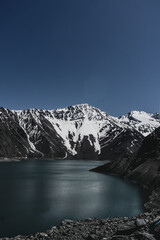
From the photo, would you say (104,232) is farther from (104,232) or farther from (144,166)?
(144,166)

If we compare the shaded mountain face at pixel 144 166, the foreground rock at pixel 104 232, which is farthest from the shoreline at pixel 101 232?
the shaded mountain face at pixel 144 166

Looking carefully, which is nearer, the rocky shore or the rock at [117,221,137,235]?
the rocky shore

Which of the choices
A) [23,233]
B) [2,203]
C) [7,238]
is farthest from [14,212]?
[7,238]

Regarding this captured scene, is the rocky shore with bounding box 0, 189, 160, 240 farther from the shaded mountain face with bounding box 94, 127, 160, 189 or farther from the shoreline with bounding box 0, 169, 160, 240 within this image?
the shaded mountain face with bounding box 94, 127, 160, 189

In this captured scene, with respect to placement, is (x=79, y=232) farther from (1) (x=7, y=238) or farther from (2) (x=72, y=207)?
(2) (x=72, y=207)

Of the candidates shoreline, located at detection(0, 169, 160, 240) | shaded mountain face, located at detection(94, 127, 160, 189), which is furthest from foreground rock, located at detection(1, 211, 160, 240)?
shaded mountain face, located at detection(94, 127, 160, 189)

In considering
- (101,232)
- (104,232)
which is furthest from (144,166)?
(101,232)

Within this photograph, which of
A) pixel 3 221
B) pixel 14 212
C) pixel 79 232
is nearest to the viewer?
pixel 79 232

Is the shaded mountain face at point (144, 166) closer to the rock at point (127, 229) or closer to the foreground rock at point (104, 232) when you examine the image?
the foreground rock at point (104, 232)
